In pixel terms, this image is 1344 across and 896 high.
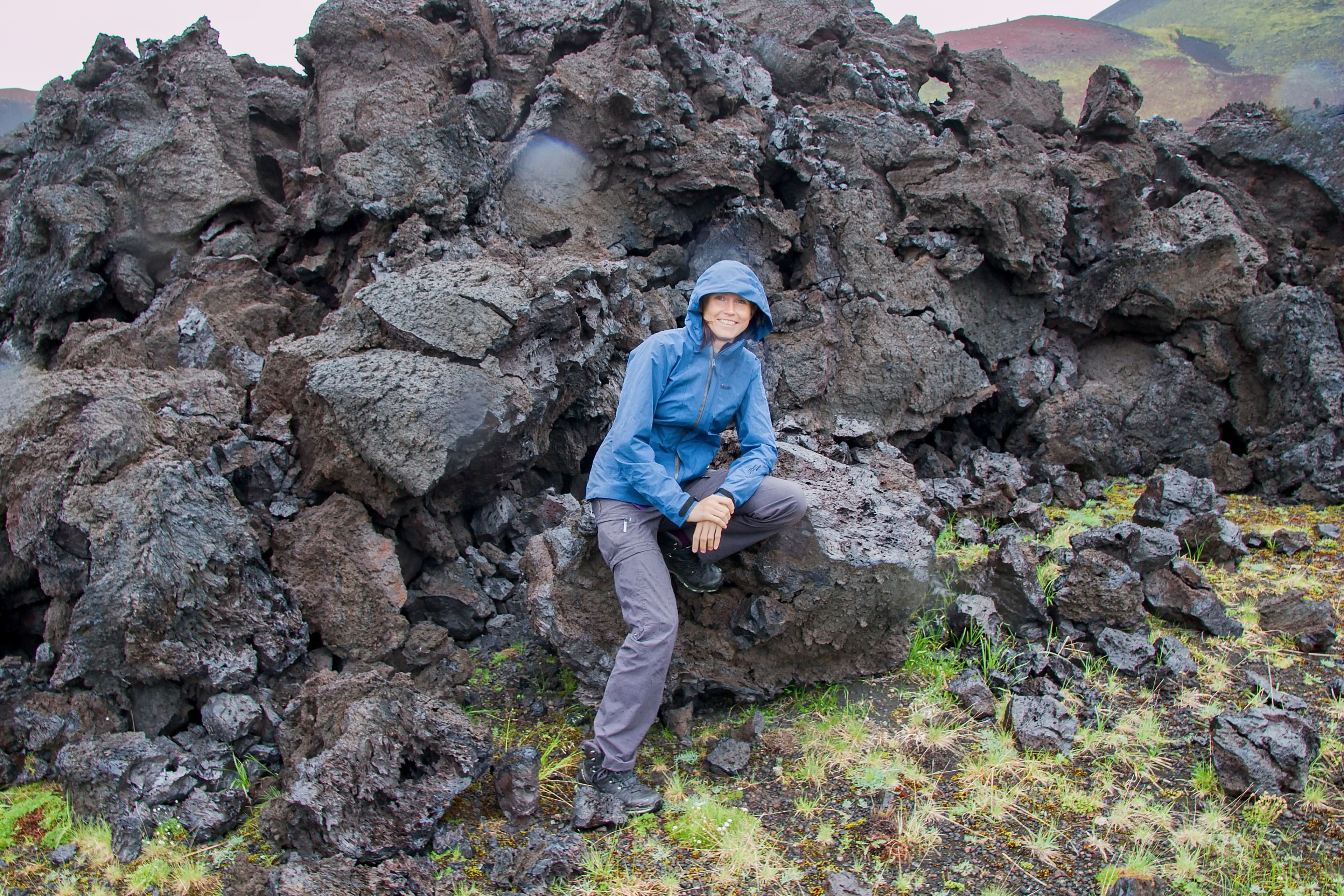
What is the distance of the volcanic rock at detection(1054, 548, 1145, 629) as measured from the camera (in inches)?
232

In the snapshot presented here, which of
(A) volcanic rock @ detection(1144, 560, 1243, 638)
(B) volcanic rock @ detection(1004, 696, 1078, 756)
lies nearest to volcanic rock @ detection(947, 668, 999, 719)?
(B) volcanic rock @ detection(1004, 696, 1078, 756)

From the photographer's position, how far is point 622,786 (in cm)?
445

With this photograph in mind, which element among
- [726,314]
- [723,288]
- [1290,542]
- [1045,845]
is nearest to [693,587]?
[726,314]

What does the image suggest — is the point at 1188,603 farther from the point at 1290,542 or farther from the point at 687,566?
the point at 687,566

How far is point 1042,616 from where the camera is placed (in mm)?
5926

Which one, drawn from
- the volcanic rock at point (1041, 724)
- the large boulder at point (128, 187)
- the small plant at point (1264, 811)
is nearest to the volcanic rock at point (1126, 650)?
the volcanic rock at point (1041, 724)

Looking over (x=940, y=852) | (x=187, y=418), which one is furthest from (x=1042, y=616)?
(x=187, y=418)

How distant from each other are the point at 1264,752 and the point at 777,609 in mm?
2689

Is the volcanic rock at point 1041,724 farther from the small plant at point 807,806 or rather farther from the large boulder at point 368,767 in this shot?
the large boulder at point 368,767

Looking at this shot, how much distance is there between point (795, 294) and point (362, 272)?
14.6ft

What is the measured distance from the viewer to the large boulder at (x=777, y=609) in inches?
207

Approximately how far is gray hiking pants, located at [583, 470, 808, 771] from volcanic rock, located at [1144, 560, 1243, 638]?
10.0 feet

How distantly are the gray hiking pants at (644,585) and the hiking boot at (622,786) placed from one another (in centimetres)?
4

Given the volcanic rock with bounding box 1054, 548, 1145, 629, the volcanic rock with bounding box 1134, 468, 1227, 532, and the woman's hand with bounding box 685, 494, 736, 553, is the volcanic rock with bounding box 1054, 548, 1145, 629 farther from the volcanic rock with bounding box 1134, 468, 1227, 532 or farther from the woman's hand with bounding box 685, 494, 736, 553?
the woman's hand with bounding box 685, 494, 736, 553
